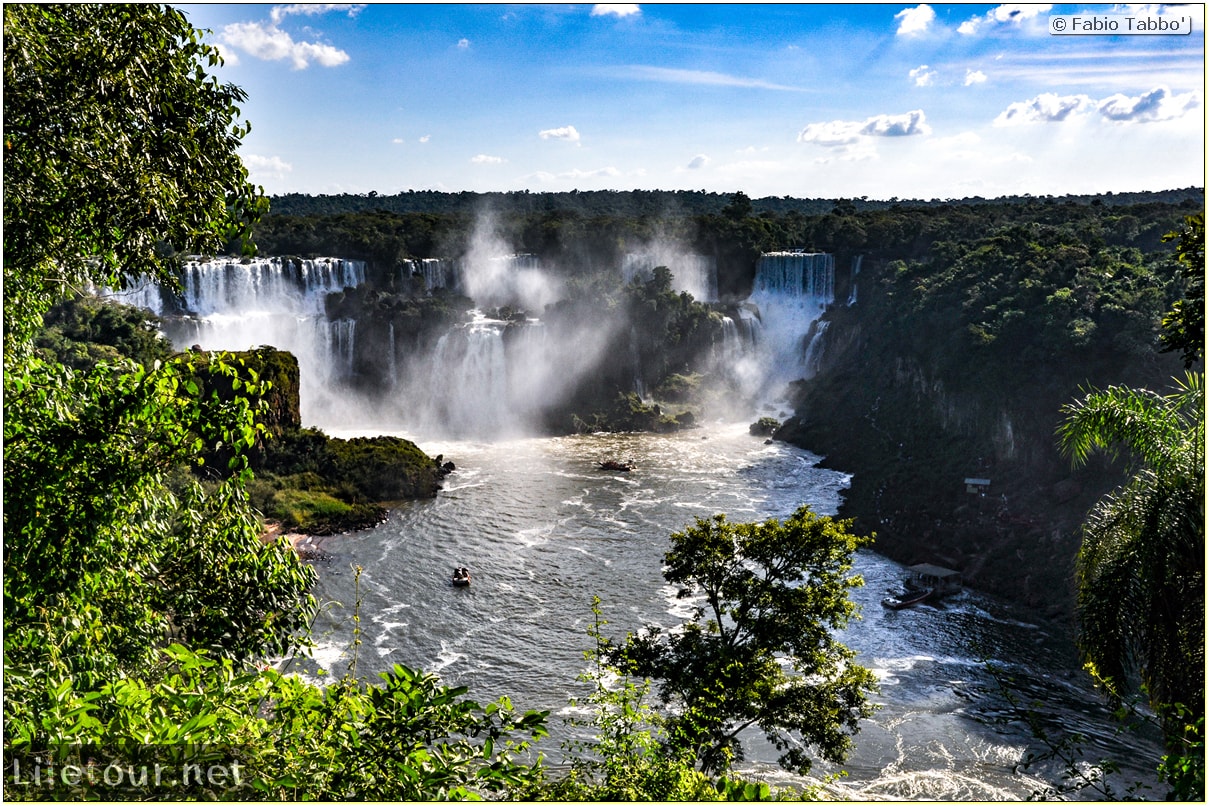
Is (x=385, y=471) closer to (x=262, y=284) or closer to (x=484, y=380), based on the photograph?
(x=484, y=380)

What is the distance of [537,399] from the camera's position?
52.9 metres

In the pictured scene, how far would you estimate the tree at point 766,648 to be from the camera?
13.2 m

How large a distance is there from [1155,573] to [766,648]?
6.99 metres

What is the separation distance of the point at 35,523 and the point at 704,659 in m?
10.4

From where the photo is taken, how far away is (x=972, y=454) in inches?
1387

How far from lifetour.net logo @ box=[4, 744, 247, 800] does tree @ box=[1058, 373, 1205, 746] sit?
→ 245 inches

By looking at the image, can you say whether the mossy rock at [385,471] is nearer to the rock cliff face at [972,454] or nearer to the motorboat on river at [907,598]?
the rock cliff face at [972,454]

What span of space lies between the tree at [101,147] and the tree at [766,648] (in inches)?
336

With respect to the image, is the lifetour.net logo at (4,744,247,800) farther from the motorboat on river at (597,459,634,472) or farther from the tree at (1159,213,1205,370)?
the motorboat on river at (597,459,634,472)

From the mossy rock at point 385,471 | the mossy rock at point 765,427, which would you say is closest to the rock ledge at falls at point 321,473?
the mossy rock at point 385,471

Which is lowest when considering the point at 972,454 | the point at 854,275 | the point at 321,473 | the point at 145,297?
the point at 321,473

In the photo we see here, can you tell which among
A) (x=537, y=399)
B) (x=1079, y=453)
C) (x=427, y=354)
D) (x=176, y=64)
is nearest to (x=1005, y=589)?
(x=1079, y=453)

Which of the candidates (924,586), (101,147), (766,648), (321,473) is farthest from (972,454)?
(101,147)

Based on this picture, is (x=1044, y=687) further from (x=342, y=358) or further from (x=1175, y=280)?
(x=342, y=358)
